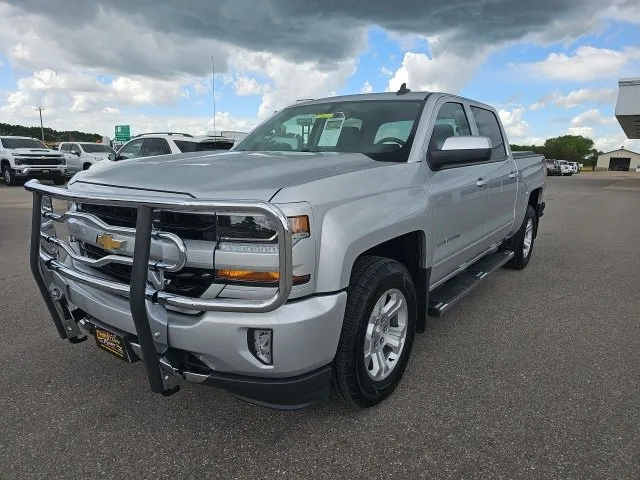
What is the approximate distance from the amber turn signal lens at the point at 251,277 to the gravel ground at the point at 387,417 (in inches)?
36.4

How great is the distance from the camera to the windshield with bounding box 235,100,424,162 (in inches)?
134

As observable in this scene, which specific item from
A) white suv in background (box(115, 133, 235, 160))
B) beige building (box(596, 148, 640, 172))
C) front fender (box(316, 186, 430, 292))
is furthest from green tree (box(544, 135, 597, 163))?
front fender (box(316, 186, 430, 292))

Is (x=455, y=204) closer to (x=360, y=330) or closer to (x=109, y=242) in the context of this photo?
(x=360, y=330)

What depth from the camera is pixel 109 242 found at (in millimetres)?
2428

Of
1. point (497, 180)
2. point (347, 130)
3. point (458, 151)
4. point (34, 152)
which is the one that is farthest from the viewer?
point (34, 152)

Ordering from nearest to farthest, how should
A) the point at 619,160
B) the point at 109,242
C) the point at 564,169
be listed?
the point at 109,242 < the point at 564,169 < the point at 619,160

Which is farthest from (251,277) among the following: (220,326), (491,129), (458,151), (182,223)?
(491,129)

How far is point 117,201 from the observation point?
87.5 inches

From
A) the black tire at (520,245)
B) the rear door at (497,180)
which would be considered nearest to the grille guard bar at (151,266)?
the rear door at (497,180)

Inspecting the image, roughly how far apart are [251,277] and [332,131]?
6.30ft

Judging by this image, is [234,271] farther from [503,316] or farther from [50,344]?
[503,316]

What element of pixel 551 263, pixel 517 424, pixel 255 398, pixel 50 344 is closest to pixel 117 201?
pixel 255 398

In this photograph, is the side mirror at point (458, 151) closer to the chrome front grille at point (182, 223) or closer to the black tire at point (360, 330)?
the black tire at point (360, 330)

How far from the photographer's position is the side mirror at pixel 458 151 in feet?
10.3
